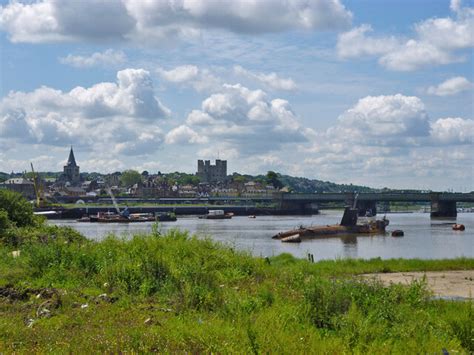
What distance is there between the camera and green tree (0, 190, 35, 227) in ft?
111

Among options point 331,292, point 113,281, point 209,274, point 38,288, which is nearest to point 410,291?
point 331,292

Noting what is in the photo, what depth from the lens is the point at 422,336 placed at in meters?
10.4

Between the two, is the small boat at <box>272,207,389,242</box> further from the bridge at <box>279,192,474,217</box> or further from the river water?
the bridge at <box>279,192,474,217</box>

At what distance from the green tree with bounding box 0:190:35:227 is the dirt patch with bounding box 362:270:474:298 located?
2001 cm

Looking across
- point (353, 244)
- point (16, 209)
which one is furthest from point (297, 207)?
point (16, 209)

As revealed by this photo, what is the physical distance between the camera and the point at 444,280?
72.4 feet

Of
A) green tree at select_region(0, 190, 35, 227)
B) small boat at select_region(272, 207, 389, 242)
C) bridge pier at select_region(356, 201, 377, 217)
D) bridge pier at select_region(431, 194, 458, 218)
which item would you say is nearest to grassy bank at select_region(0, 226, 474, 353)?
green tree at select_region(0, 190, 35, 227)

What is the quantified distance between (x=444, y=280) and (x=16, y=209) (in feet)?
76.8

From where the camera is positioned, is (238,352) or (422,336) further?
(422,336)

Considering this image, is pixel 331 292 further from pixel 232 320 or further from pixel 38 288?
pixel 38 288

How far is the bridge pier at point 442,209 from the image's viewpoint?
154 m

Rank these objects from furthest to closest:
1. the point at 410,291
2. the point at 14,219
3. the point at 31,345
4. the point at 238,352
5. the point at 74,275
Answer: the point at 14,219
the point at 74,275
the point at 410,291
the point at 31,345
the point at 238,352

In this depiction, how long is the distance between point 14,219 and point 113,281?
19476 mm

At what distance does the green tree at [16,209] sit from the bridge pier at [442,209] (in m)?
130
